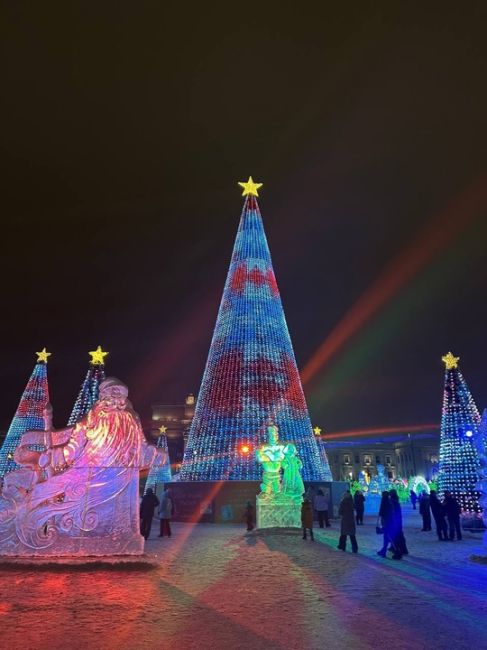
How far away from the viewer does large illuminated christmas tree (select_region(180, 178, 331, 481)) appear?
17500 millimetres

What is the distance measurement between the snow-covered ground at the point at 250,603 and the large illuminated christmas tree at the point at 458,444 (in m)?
8.41

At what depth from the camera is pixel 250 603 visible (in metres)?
5.32

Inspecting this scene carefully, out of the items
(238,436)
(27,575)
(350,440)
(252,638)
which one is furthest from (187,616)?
(350,440)

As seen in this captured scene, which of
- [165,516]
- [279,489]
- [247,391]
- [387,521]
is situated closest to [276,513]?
[279,489]

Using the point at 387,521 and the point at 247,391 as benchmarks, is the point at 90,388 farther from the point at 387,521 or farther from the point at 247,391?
the point at 387,521

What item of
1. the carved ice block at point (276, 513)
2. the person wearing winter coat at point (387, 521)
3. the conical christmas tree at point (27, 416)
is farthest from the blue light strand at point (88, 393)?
the person wearing winter coat at point (387, 521)

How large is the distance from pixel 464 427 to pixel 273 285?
32.6 ft

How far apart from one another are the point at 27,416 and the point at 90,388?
4.49 metres

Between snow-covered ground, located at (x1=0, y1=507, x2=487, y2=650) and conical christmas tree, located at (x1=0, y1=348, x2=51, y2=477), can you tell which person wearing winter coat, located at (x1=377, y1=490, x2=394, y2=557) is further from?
conical christmas tree, located at (x1=0, y1=348, x2=51, y2=477)

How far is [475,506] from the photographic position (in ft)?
51.3

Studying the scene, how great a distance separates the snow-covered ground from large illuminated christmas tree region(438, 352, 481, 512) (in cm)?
841

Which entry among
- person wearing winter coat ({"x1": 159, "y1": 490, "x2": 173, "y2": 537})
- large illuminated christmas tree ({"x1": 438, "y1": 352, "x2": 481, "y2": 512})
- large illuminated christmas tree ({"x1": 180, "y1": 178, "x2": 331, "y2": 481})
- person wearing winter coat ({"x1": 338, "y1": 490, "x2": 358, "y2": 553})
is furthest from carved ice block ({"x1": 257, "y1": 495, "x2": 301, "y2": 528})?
large illuminated christmas tree ({"x1": 438, "y1": 352, "x2": 481, "y2": 512})

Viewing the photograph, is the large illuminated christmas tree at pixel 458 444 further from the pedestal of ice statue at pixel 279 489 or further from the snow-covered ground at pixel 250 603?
the snow-covered ground at pixel 250 603

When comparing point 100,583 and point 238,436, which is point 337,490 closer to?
point 238,436
